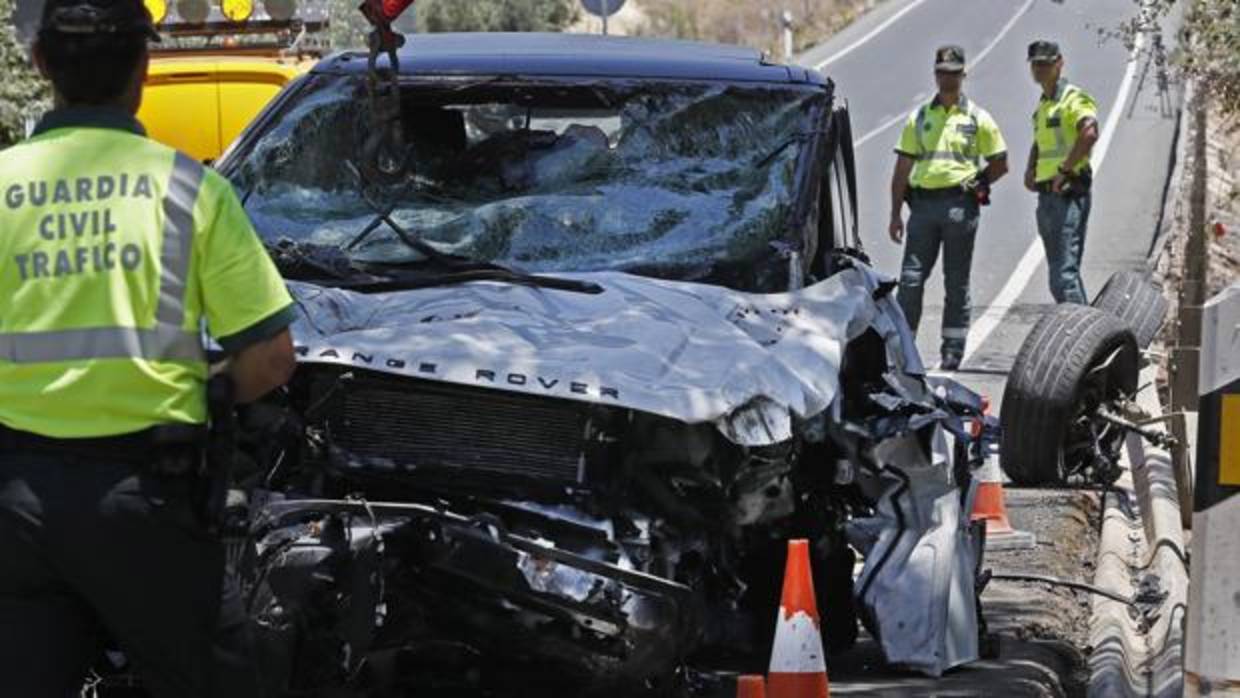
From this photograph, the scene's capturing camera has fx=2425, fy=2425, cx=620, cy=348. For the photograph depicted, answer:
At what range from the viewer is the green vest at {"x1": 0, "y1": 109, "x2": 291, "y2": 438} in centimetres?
385

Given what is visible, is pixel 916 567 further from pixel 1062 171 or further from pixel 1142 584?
pixel 1062 171

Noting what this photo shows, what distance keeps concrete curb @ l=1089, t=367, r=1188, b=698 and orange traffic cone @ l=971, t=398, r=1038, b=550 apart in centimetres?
31

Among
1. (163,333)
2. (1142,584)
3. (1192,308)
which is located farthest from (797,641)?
(1192,308)

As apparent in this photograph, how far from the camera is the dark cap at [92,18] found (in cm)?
394

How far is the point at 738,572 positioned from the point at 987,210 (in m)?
18.8

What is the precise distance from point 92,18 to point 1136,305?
24.6 ft

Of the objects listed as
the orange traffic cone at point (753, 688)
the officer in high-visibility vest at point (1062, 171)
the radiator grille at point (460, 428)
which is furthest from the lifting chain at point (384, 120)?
the officer in high-visibility vest at point (1062, 171)

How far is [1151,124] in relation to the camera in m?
31.5

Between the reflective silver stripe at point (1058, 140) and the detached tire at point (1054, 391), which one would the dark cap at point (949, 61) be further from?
the detached tire at point (1054, 391)

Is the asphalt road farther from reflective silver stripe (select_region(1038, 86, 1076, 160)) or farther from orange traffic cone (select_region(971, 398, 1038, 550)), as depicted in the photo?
orange traffic cone (select_region(971, 398, 1038, 550))

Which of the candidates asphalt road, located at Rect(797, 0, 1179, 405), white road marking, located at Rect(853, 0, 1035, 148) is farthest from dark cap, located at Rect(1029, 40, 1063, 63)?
white road marking, located at Rect(853, 0, 1035, 148)

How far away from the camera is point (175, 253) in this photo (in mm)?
3885

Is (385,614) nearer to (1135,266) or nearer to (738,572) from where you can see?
(738,572)

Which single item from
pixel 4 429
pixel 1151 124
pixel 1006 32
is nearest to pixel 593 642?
pixel 4 429
